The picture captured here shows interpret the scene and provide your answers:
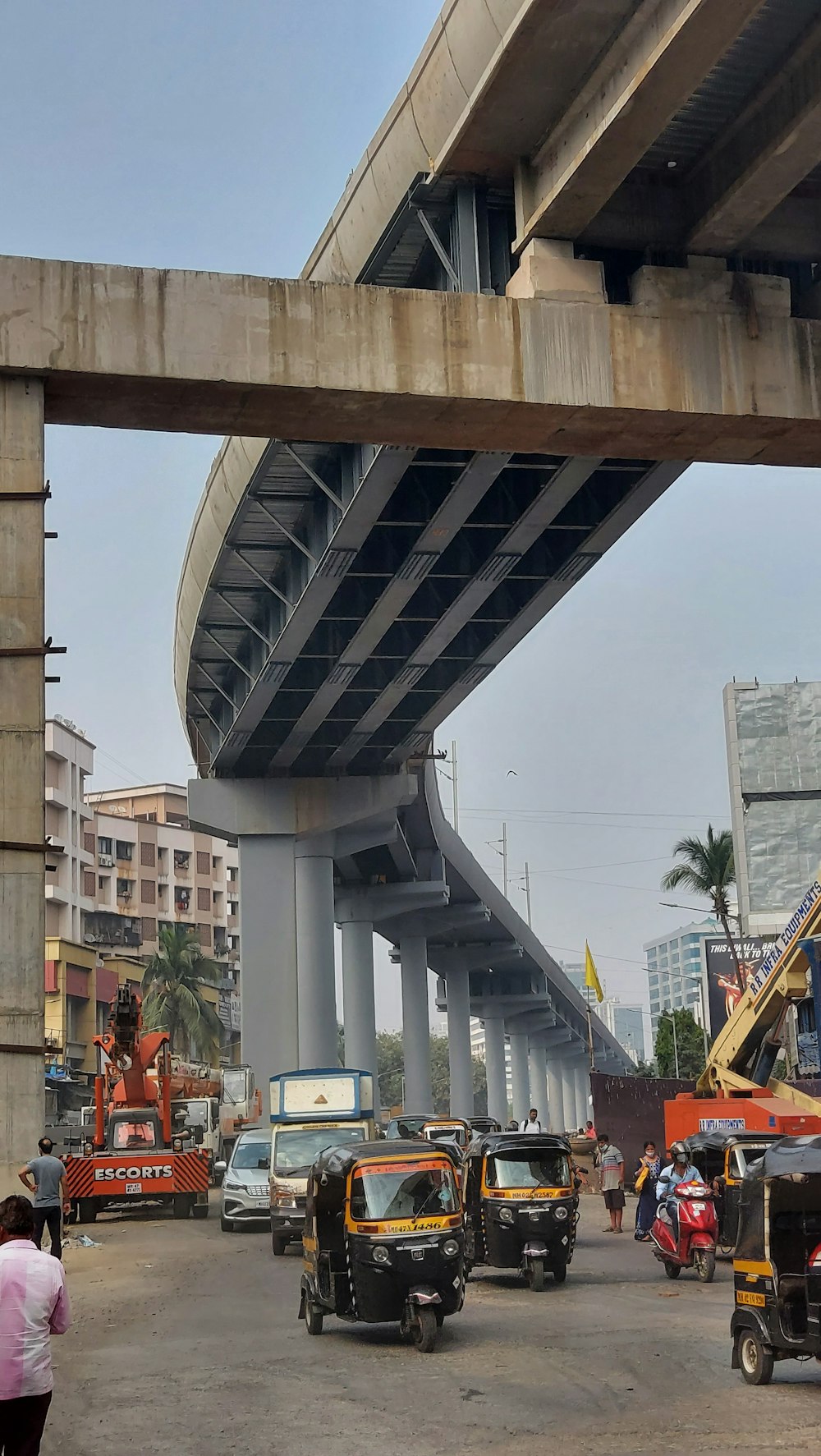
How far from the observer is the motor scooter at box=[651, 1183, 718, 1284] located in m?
18.3

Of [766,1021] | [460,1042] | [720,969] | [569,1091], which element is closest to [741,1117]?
[766,1021]

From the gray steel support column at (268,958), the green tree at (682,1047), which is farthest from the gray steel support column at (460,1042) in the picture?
the gray steel support column at (268,958)

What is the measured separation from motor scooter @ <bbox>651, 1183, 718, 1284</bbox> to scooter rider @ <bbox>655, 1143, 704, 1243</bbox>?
2.5 inches

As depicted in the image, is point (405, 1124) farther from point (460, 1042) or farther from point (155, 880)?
point (155, 880)

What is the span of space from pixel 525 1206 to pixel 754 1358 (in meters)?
6.84

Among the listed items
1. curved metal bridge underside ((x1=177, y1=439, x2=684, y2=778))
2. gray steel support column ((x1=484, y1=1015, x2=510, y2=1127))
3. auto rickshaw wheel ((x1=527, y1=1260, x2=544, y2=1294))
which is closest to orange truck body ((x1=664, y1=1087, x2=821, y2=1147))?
auto rickshaw wheel ((x1=527, y1=1260, x2=544, y2=1294))

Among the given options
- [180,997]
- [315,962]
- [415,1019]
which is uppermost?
[180,997]

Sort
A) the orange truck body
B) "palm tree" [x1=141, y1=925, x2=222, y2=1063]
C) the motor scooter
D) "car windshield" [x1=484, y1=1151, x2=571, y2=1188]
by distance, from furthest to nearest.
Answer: "palm tree" [x1=141, y1=925, x2=222, y2=1063]
the orange truck body
the motor scooter
"car windshield" [x1=484, y1=1151, x2=571, y2=1188]

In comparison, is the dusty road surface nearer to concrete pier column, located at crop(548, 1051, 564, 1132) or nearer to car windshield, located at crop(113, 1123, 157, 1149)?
car windshield, located at crop(113, 1123, 157, 1149)

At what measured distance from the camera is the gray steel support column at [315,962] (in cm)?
4544

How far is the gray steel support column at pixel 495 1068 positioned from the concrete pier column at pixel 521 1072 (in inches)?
197

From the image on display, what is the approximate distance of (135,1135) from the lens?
3172 cm

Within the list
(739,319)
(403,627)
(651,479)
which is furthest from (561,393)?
(403,627)

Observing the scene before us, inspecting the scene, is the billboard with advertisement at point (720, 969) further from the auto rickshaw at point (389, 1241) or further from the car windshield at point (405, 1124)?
the auto rickshaw at point (389, 1241)
